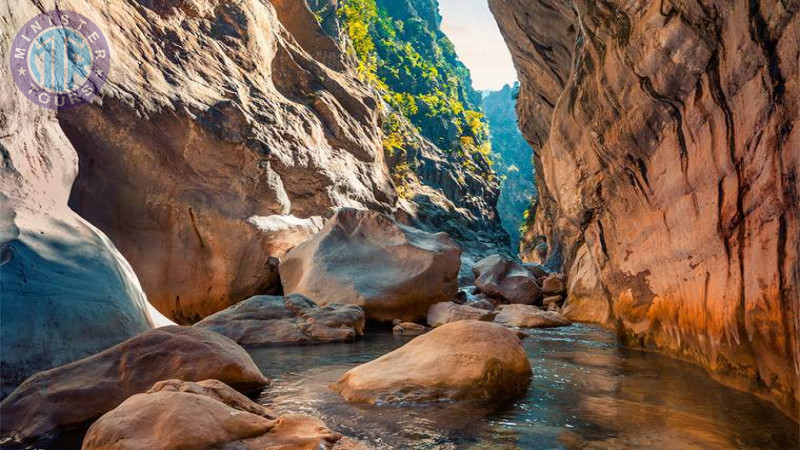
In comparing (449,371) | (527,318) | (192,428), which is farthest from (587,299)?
(192,428)

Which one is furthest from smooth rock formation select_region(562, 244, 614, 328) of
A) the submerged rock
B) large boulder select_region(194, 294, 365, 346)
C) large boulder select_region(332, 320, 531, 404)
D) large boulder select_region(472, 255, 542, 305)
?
large boulder select_region(332, 320, 531, 404)

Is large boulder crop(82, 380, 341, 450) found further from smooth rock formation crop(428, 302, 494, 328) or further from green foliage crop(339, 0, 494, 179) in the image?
green foliage crop(339, 0, 494, 179)

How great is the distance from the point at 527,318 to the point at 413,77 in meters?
44.8

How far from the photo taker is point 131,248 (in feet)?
35.4

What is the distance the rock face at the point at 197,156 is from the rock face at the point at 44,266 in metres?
3.31

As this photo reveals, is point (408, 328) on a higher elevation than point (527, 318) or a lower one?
lower

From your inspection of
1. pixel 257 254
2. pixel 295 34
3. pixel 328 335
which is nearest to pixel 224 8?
pixel 295 34

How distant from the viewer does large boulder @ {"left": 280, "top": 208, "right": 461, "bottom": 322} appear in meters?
10.7

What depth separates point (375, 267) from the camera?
11320 millimetres

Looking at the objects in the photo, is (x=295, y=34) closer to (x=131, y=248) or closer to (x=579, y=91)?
(x=131, y=248)

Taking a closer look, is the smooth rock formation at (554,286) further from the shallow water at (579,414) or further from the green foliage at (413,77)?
the green foliage at (413,77)

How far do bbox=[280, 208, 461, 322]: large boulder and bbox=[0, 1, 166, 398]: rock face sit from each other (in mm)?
4883

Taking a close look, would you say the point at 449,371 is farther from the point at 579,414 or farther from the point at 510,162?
the point at 510,162

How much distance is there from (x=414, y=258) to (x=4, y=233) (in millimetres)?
7872
